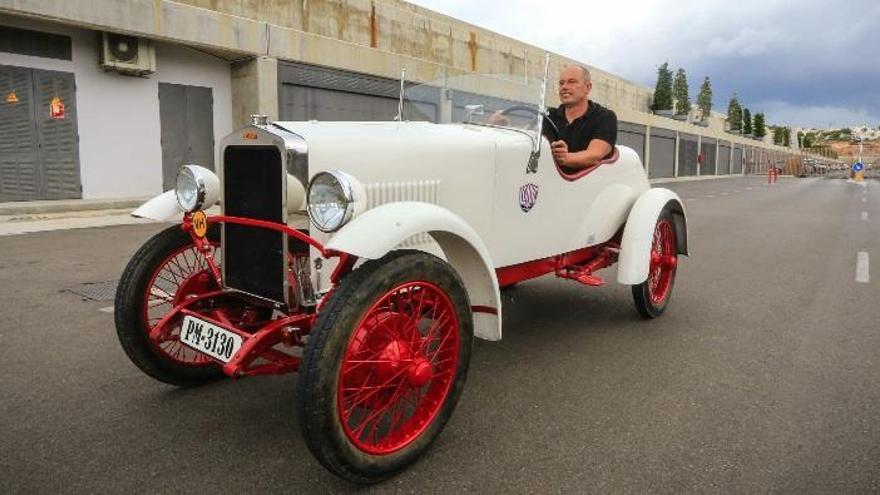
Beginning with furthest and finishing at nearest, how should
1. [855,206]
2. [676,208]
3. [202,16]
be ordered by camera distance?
[855,206] → [202,16] → [676,208]

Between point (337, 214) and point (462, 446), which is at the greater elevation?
point (337, 214)

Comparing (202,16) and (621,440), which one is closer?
(621,440)

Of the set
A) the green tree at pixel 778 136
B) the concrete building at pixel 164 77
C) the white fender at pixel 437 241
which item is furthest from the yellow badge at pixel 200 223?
the green tree at pixel 778 136

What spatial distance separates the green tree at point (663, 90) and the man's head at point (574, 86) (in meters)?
45.1

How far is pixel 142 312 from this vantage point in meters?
2.97

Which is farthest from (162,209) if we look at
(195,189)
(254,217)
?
(254,217)

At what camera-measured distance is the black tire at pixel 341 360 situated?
205cm

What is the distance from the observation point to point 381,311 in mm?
2412

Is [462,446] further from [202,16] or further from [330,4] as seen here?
[330,4]

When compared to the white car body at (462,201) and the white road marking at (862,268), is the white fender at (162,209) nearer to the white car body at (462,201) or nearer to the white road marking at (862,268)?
the white car body at (462,201)

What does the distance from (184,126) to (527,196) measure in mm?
13208

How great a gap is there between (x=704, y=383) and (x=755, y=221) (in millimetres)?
10594

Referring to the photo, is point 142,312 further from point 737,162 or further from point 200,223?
point 737,162

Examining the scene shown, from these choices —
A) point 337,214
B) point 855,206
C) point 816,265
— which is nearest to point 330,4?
point 816,265
